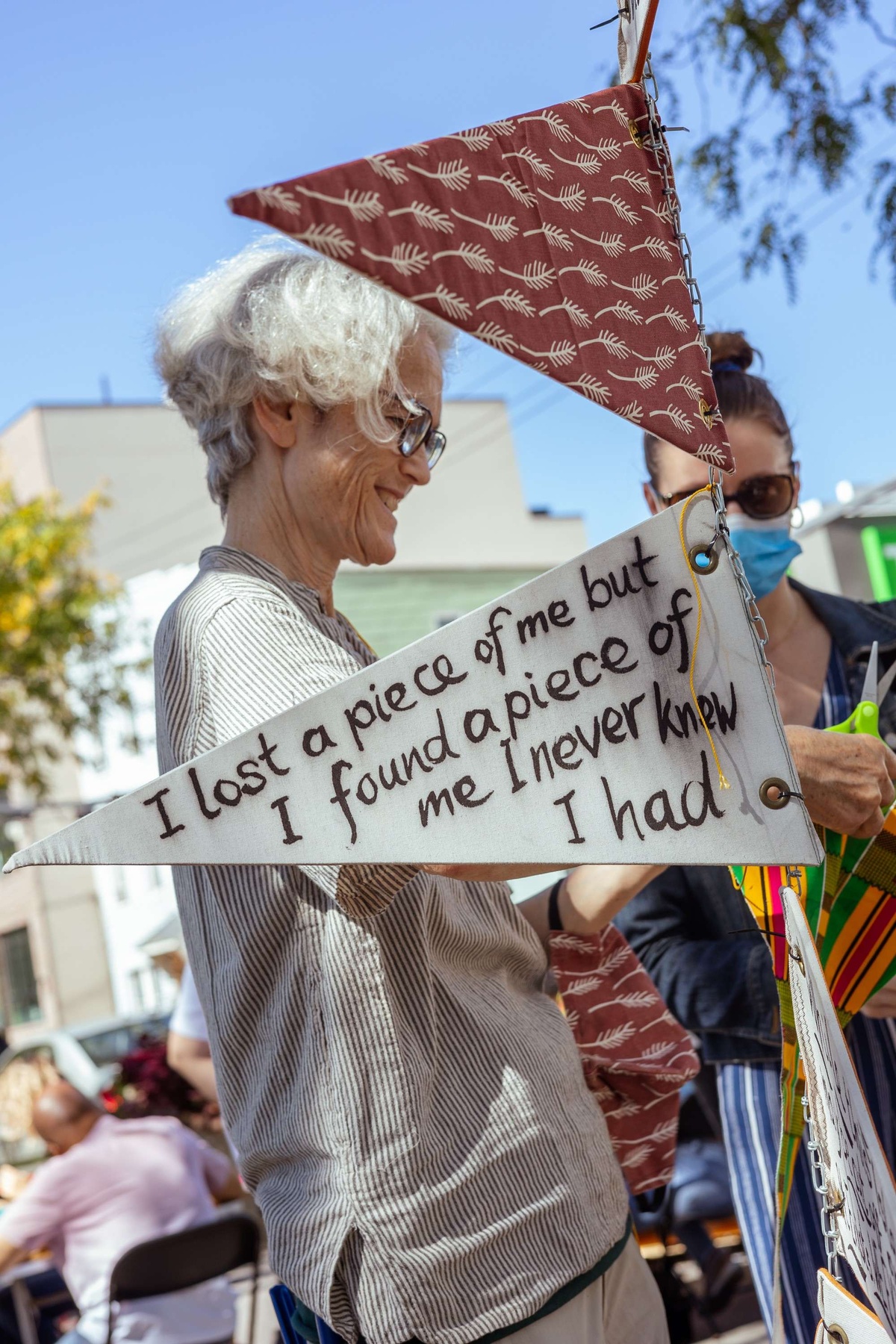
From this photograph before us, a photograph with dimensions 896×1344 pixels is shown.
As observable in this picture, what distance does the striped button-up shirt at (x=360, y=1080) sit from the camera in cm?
126

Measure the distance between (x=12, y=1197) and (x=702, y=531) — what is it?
4.57 metres

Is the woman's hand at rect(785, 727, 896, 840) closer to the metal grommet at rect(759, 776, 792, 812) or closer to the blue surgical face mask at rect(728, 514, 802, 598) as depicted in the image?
the metal grommet at rect(759, 776, 792, 812)

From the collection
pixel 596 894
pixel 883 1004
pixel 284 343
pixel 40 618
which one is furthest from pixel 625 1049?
pixel 40 618

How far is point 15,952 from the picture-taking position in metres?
25.3

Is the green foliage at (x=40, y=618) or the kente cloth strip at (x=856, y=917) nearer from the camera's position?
the kente cloth strip at (x=856, y=917)

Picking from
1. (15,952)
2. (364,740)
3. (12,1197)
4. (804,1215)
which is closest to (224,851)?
(364,740)

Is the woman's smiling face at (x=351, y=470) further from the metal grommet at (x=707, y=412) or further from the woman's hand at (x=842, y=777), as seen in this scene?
the woman's hand at (x=842, y=777)

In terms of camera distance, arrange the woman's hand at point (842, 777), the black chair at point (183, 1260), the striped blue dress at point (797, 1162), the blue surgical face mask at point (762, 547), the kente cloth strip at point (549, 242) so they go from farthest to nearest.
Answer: the black chair at point (183, 1260)
the blue surgical face mask at point (762, 547)
the striped blue dress at point (797, 1162)
the woman's hand at point (842, 777)
the kente cloth strip at point (549, 242)

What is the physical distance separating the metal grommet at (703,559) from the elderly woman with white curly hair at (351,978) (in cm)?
33

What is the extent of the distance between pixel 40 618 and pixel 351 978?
559 inches

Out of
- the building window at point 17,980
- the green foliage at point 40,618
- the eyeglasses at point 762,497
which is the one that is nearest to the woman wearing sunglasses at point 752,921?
the eyeglasses at point 762,497

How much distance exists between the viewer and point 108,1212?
412cm

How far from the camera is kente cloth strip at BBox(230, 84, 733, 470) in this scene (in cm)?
98

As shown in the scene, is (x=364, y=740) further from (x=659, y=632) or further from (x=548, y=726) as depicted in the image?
(x=659, y=632)
